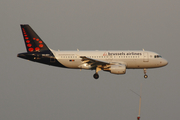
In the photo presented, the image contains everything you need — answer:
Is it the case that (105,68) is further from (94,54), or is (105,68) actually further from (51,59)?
(51,59)

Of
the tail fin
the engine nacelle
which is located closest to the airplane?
the tail fin

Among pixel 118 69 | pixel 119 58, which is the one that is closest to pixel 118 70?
pixel 118 69

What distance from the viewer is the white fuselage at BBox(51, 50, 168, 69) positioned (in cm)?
4703

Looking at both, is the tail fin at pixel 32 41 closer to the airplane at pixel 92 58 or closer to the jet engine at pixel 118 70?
the airplane at pixel 92 58

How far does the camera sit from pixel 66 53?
4788 centimetres

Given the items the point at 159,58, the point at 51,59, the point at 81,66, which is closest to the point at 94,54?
the point at 81,66

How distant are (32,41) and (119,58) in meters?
13.1

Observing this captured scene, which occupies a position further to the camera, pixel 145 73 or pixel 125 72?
pixel 145 73

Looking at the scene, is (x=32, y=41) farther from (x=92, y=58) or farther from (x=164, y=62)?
(x=164, y=62)

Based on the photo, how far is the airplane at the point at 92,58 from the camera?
4700 cm

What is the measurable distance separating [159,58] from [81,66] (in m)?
11.4

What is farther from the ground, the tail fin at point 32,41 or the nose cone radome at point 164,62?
the tail fin at point 32,41

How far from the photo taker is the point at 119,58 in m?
47.0

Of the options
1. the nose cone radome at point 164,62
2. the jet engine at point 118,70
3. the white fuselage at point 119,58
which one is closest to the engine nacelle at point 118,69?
the jet engine at point 118,70
